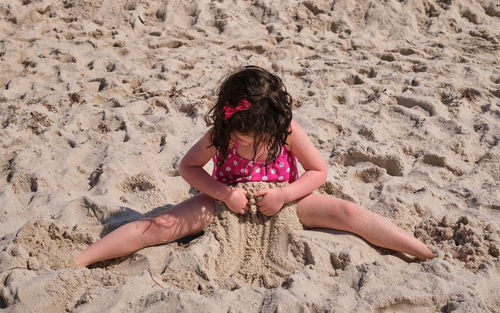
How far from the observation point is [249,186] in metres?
2.36

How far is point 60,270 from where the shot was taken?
202cm

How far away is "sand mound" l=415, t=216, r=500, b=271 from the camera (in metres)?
2.11

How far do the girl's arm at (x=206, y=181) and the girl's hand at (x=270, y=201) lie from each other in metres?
0.07

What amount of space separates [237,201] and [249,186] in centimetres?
13

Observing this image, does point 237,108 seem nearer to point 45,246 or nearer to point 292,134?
point 292,134

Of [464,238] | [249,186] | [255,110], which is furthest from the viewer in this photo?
[249,186]

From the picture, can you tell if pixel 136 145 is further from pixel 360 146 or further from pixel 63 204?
pixel 360 146

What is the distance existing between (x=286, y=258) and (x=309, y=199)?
323 millimetres

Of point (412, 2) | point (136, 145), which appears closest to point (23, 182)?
point (136, 145)

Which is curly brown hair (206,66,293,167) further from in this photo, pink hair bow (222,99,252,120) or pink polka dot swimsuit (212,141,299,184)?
pink polka dot swimsuit (212,141,299,184)

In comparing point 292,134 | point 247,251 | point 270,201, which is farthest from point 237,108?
point 247,251

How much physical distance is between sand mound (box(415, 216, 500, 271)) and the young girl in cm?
14

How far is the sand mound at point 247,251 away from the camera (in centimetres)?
208

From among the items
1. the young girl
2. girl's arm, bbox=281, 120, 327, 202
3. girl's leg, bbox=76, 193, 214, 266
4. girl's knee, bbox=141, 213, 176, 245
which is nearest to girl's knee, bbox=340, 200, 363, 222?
the young girl
